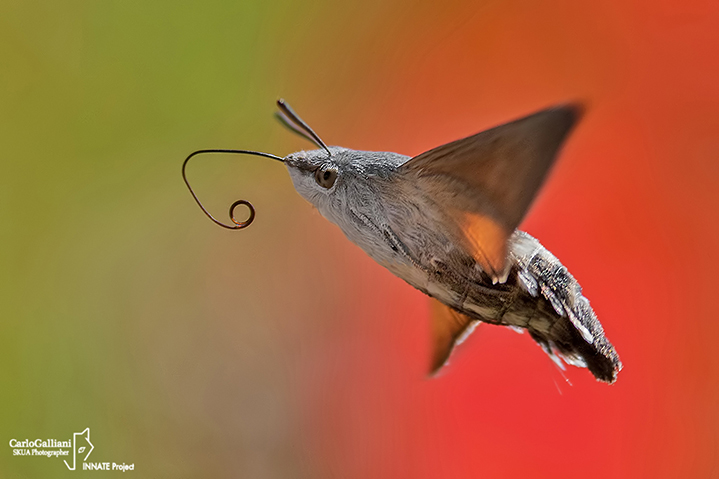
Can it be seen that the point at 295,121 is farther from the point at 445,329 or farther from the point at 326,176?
the point at 445,329

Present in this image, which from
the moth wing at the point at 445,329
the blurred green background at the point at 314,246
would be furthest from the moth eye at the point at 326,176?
the blurred green background at the point at 314,246

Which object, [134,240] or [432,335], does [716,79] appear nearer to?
[432,335]

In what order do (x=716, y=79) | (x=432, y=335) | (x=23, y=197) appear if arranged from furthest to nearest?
1. (x=23, y=197)
2. (x=716, y=79)
3. (x=432, y=335)

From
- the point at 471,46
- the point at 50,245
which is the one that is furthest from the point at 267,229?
the point at 471,46

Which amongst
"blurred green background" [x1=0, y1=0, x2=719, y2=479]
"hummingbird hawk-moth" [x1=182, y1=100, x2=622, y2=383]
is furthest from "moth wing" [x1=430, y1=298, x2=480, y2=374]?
"blurred green background" [x1=0, y1=0, x2=719, y2=479]

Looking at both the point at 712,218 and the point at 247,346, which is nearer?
the point at 712,218

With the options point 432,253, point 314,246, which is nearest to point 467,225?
point 432,253
